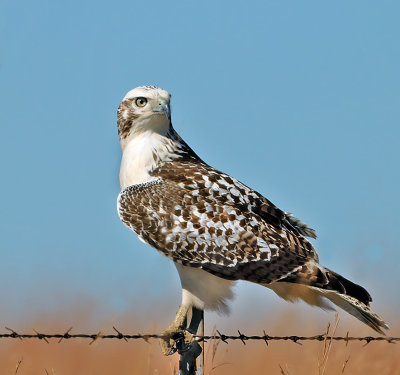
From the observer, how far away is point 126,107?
6.86 meters

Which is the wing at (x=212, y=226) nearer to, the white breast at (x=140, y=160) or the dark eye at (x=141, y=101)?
the white breast at (x=140, y=160)

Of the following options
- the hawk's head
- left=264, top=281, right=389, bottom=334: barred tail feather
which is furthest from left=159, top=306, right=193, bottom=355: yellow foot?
the hawk's head

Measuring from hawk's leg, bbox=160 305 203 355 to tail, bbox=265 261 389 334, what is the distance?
2.32ft

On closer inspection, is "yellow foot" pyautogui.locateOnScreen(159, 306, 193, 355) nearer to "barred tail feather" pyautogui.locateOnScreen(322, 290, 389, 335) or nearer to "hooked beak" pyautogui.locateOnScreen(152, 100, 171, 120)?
"barred tail feather" pyautogui.locateOnScreen(322, 290, 389, 335)

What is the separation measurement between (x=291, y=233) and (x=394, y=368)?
4.77 ft

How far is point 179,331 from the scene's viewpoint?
6.08 meters

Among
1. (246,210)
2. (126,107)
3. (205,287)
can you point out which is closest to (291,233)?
(246,210)

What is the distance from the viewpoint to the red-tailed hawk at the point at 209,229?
6023mm

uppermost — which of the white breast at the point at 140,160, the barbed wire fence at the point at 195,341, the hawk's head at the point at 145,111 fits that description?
the hawk's head at the point at 145,111

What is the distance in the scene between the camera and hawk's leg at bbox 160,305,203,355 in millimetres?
6039

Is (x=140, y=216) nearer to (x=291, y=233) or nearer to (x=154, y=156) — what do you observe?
(x=154, y=156)

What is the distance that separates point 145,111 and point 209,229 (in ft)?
3.99

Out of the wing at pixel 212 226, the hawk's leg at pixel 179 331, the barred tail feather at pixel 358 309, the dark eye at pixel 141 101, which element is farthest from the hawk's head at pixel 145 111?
the barred tail feather at pixel 358 309

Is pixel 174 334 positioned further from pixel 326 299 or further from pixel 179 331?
pixel 326 299
